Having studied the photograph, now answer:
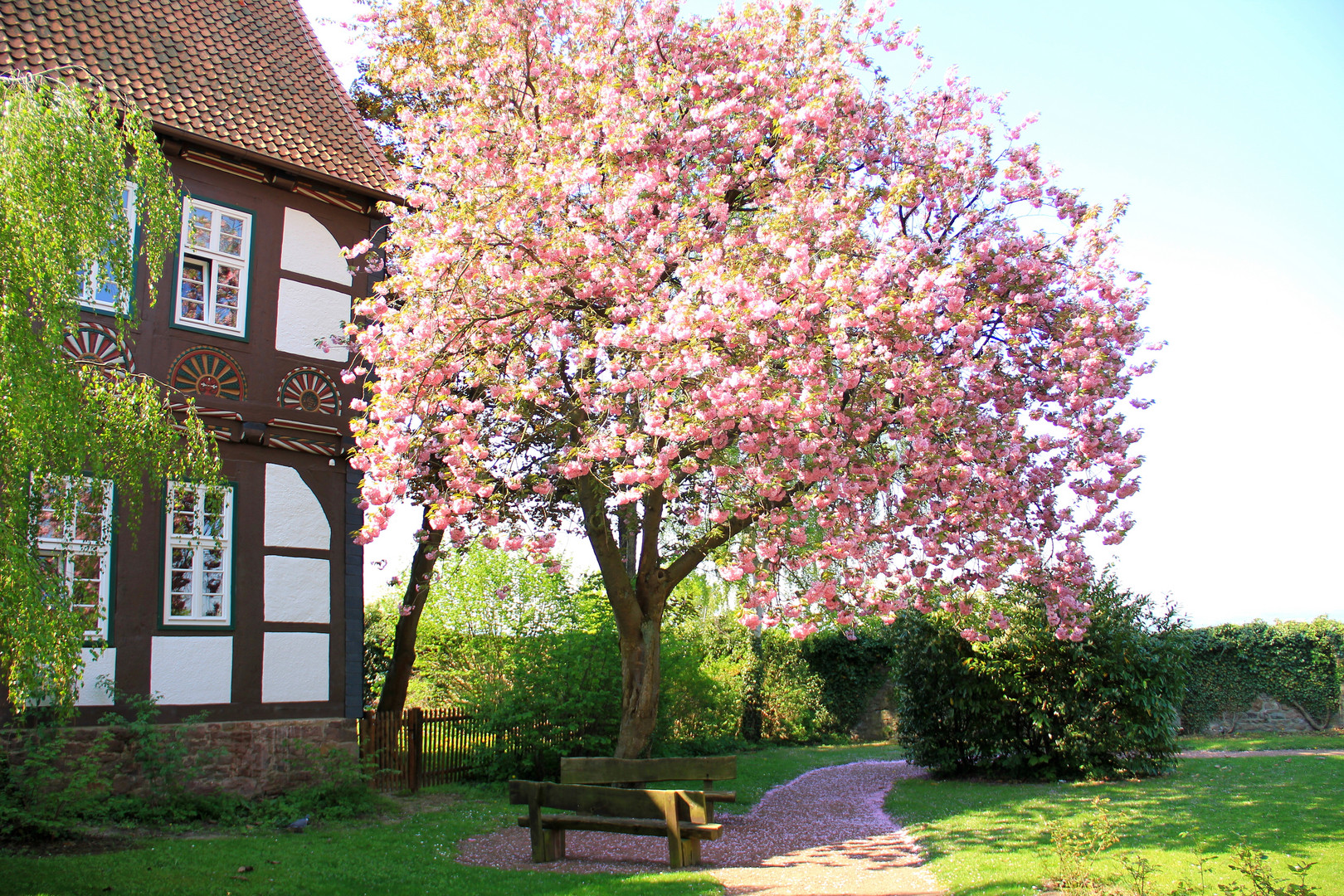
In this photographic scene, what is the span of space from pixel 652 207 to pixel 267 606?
6.22m

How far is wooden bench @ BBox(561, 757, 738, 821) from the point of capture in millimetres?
8875

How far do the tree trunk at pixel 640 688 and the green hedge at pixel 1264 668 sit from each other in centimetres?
1348

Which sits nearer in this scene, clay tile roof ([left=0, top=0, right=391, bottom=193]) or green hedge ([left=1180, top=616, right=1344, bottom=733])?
clay tile roof ([left=0, top=0, right=391, bottom=193])

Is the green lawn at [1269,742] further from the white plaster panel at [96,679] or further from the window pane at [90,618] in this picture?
the window pane at [90,618]

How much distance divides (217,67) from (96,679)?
7.61 metres

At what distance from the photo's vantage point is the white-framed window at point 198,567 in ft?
33.5

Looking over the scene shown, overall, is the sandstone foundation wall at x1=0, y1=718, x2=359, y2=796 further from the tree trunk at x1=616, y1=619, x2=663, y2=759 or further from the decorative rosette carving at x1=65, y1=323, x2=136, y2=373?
the decorative rosette carving at x1=65, y1=323, x2=136, y2=373

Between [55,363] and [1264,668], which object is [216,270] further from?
[1264,668]

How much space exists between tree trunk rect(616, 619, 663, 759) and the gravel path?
3.84 ft

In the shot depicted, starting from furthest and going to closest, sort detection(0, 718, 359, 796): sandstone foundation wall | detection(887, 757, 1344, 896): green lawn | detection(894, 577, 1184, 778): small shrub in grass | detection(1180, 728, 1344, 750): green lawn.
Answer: detection(1180, 728, 1344, 750): green lawn
detection(894, 577, 1184, 778): small shrub in grass
detection(0, 718, 359, 796): sandstone foundation wall
detection(887, 757, 1344, 896): green lawn

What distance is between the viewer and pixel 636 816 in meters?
8.00

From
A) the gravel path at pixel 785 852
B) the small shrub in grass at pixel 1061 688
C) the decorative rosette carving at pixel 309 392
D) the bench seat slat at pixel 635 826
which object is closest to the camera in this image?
the gravel path at pixel 785 852

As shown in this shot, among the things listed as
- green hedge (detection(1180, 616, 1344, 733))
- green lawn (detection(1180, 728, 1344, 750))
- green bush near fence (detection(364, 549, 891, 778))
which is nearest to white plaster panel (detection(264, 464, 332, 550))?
green bush near fence (detection(364, 549, 891, 778))

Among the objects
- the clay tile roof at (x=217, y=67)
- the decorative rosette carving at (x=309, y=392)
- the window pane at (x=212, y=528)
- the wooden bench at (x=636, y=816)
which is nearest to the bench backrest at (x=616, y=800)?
the wooden bench at (x=636, y=816)
